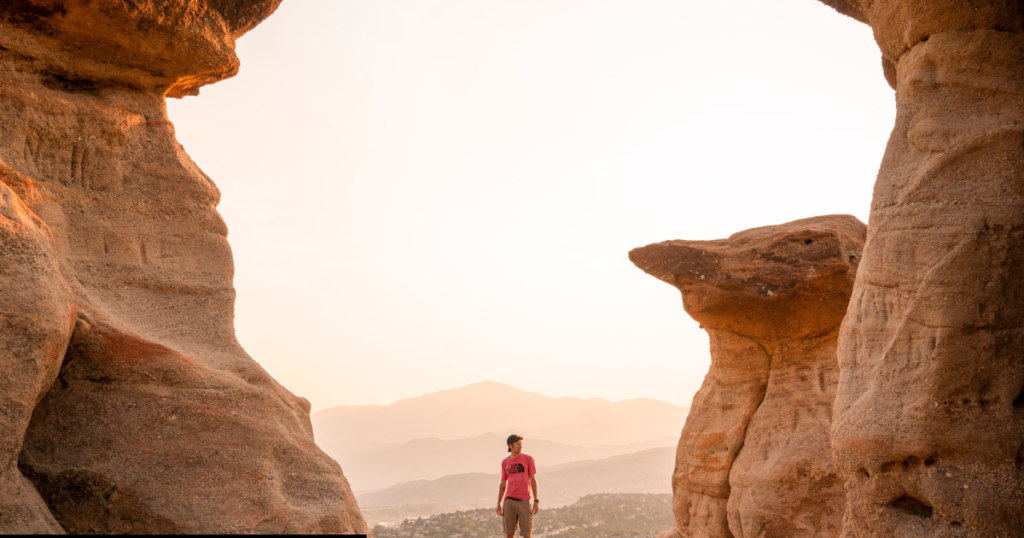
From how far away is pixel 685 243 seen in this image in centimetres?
979

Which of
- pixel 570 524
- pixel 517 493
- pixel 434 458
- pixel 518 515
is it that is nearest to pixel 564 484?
pixel 570 524

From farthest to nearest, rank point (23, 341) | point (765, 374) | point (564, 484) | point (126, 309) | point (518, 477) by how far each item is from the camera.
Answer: point (564, 484) < point (765, 374) < point (518, 477) < point (126, 309) < point (23, 341)

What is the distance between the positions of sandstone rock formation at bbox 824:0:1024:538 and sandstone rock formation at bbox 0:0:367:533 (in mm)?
3724

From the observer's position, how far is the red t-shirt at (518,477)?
8219 millimetres

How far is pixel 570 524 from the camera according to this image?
22422 mm

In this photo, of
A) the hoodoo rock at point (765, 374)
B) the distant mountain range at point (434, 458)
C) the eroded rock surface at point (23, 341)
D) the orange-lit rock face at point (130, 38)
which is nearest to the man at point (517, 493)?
the hoodoo rock at point (765, 374)

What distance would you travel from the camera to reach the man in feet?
27.0

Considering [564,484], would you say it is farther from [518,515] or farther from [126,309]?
[126,309]

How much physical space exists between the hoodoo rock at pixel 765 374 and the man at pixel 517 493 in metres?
2.94

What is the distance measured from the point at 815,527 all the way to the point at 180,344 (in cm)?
762

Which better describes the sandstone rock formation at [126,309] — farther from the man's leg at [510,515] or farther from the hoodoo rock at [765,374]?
the hoodoo rock at [765,374]

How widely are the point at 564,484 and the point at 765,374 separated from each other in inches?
1869

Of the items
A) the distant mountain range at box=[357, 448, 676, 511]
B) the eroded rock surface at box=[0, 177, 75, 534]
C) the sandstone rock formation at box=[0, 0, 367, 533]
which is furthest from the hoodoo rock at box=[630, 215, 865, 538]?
the distant mountain range at box=[357, 448, 676, 511]

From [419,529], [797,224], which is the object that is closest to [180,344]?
[797,224]
